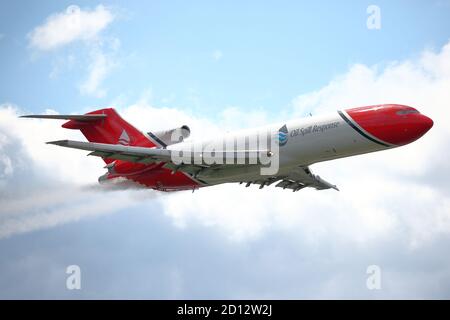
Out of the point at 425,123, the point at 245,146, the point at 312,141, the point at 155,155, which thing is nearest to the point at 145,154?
the point at 155,155

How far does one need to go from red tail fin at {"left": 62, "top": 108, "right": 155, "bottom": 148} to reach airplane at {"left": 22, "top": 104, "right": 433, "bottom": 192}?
64mm

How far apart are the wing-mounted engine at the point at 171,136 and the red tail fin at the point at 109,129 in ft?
4.61

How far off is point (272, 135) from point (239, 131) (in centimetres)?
229

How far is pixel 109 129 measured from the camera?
4819cm

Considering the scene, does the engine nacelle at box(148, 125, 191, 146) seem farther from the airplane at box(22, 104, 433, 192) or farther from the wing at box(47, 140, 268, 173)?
the wing at box(47, 140, 268, 173)

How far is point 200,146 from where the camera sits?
1709 inches

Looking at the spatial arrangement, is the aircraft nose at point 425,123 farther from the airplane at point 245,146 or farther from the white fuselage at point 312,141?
the white fuselage at point 312,141

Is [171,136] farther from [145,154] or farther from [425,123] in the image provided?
[425,123]

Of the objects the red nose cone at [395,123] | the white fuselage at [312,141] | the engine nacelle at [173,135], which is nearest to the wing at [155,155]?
the white fuselage at [312,141]

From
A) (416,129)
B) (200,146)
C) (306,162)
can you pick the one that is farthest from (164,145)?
(416,129)

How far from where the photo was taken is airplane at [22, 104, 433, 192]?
39.4 m

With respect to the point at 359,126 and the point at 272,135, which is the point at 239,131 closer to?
the point at 272,135

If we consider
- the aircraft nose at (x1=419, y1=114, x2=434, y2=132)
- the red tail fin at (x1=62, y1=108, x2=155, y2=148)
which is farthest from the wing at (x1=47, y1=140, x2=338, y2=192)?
the aircraft nose at (x1=419, y1=114, x2=434, y2=132)

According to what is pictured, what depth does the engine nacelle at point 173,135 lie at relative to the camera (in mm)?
45188
